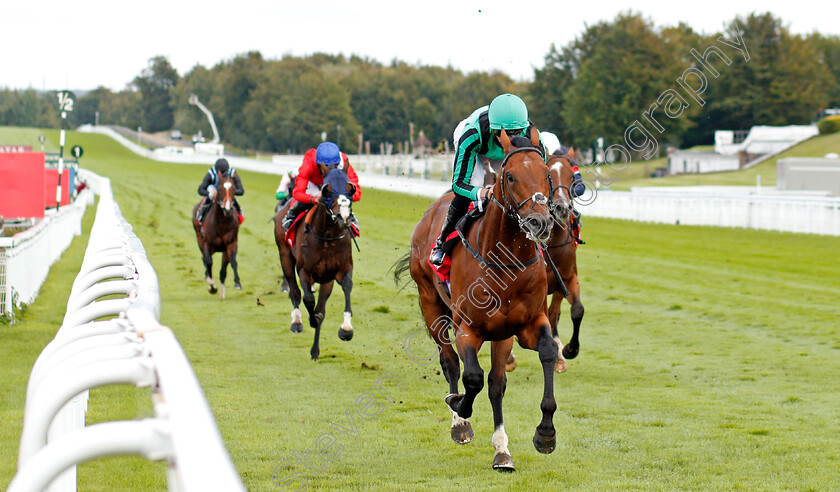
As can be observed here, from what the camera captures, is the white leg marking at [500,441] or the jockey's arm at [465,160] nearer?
the white leg marking at [500,441]

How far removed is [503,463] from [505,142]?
5.36ft

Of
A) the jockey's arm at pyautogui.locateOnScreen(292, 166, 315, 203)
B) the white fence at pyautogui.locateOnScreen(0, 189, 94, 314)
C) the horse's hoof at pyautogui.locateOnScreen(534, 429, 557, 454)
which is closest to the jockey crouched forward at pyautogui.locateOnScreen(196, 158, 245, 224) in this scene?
the white fence at pyautogui.locateOnScreen(0, 189, 94, 314)

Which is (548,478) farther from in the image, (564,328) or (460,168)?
(564,328)

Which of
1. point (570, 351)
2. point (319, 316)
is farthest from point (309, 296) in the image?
point (570, 351)

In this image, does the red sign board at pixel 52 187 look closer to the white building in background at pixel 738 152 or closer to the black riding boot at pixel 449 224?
the black riding boot at pixel 449 224

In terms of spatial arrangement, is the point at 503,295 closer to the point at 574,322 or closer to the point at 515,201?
the point at 515,201

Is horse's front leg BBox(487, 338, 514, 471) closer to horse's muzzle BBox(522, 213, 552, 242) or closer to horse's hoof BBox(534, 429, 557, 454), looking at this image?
horse's hoof BBox(534, 429, 557, 454)

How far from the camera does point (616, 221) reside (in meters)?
25.8

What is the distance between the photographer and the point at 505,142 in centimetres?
455

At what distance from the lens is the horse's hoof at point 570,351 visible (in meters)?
7.55

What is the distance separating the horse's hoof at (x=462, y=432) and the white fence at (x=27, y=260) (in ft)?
17.6

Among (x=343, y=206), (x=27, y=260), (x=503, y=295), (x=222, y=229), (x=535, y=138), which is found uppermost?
(x=535, y=138)

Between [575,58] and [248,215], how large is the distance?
157 ft

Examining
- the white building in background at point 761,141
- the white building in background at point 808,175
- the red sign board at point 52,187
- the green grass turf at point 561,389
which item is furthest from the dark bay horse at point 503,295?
the white building in background at point 761,141
